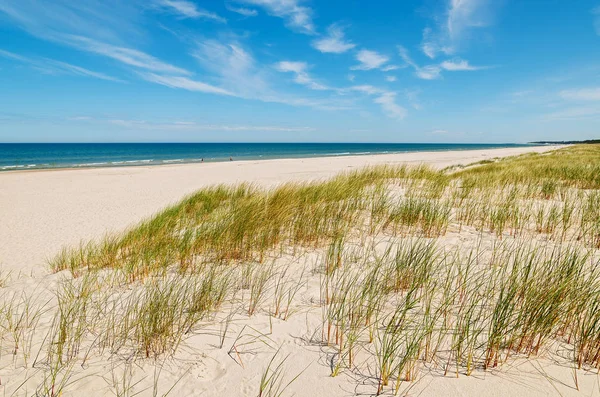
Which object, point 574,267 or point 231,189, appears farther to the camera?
point 231,189

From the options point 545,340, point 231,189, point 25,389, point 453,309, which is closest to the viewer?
point 25,389

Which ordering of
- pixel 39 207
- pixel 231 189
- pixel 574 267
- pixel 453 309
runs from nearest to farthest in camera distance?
1. pixel 453 309
2. pixel 574 267
3. pixel 231 189
4. pixel 39 207

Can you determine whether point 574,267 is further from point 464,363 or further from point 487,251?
point 464,363

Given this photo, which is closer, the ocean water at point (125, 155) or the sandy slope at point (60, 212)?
the sandy slope at point (60, 212)

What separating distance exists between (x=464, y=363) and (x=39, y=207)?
12954mm

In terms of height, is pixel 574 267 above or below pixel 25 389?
above

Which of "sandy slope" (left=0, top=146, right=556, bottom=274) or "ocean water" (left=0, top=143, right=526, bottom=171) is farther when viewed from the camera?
"ocean water" (left=0, top=143, right=526, bottom=171)

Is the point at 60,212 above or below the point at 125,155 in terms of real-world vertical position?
below

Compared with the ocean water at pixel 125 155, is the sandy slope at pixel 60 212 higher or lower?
lower

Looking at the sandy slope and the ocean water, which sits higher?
the ocean water

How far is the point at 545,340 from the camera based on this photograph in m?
1.84

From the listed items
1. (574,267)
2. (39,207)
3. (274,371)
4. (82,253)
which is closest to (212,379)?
(274,371)

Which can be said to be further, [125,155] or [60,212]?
[125,155]

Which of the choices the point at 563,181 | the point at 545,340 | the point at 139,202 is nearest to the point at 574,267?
the point at 545,340
